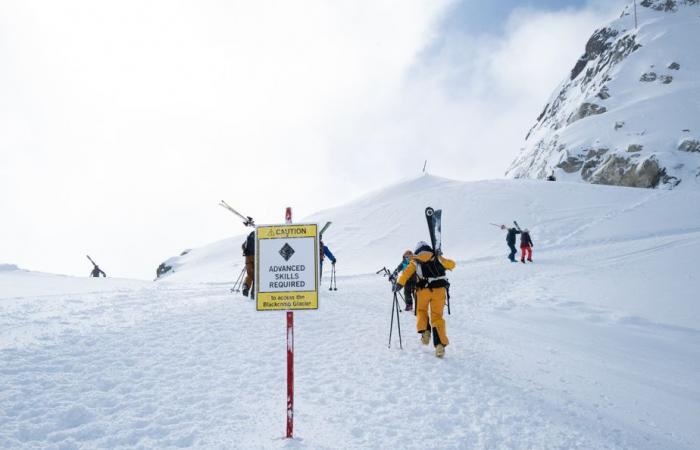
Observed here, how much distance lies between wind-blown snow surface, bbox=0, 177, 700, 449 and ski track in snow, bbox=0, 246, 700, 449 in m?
0.03

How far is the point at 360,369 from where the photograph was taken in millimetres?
6750

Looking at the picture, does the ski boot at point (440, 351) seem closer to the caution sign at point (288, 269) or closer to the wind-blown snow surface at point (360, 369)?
the wind-blown snow surface at point (360, 369)

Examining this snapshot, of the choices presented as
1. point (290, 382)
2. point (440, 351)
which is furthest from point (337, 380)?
point (440, 351)

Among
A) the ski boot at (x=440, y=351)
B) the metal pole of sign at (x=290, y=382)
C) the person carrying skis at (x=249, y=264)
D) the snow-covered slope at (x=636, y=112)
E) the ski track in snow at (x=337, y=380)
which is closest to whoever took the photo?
the metal pole of sign at (x=290, y=382)

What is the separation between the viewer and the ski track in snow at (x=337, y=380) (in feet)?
15.1

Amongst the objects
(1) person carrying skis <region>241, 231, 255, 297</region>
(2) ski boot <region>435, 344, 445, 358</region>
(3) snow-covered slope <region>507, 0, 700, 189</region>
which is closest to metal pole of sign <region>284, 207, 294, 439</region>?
(2) ski boot <region>435, 344, 445, 358</region>

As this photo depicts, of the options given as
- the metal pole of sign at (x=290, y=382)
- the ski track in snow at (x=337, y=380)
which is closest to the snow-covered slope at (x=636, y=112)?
the ski track in snow at (x=337, y=380)

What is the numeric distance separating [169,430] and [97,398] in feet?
4.59

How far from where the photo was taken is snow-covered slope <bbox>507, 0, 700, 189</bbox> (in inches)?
2245

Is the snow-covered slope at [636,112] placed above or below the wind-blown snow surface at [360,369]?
above

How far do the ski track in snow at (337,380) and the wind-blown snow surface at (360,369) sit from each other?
29 millimetres

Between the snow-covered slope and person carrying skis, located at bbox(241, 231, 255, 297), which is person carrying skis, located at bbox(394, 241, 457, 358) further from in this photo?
the snow-covered slope

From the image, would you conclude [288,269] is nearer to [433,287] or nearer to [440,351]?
[433,287]

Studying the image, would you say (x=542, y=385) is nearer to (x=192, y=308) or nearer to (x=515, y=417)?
(x=515, y=417)
